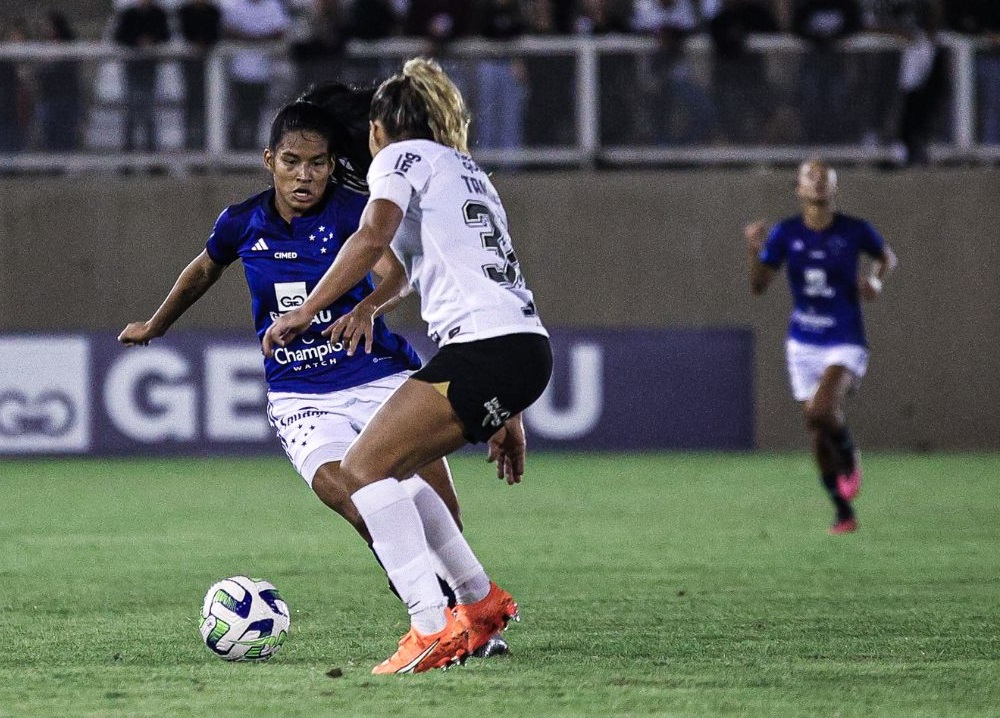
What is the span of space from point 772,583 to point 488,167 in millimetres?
8244

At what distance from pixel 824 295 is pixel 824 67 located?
182 inches

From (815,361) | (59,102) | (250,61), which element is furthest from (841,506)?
(59,102)

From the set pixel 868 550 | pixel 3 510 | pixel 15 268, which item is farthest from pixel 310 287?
pixel 15 268

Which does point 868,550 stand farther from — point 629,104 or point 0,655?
point 629,104

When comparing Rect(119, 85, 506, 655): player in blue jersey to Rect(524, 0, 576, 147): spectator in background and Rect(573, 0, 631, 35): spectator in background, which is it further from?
Rect(573, 0, 631, 35): spectator in background

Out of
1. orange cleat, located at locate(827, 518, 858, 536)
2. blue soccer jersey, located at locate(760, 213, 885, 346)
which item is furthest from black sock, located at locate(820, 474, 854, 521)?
blue soccer jersey, located at locate(760, 213, 885, 346)

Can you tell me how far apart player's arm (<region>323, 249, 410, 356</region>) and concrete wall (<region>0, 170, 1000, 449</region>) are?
10.1m

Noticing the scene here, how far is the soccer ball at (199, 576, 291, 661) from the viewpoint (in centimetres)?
580

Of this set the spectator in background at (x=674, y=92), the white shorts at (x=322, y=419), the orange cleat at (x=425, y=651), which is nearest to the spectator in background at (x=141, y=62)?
the spectator in background at (x=674, y=92)

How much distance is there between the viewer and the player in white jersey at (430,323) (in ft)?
17.6

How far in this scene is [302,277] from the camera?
6.14m

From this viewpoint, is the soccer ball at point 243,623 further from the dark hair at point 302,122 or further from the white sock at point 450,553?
the dark hair at point 302,122

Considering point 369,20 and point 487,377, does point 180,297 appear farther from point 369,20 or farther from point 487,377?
point 369,20

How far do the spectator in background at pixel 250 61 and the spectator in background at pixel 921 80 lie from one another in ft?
17.6
